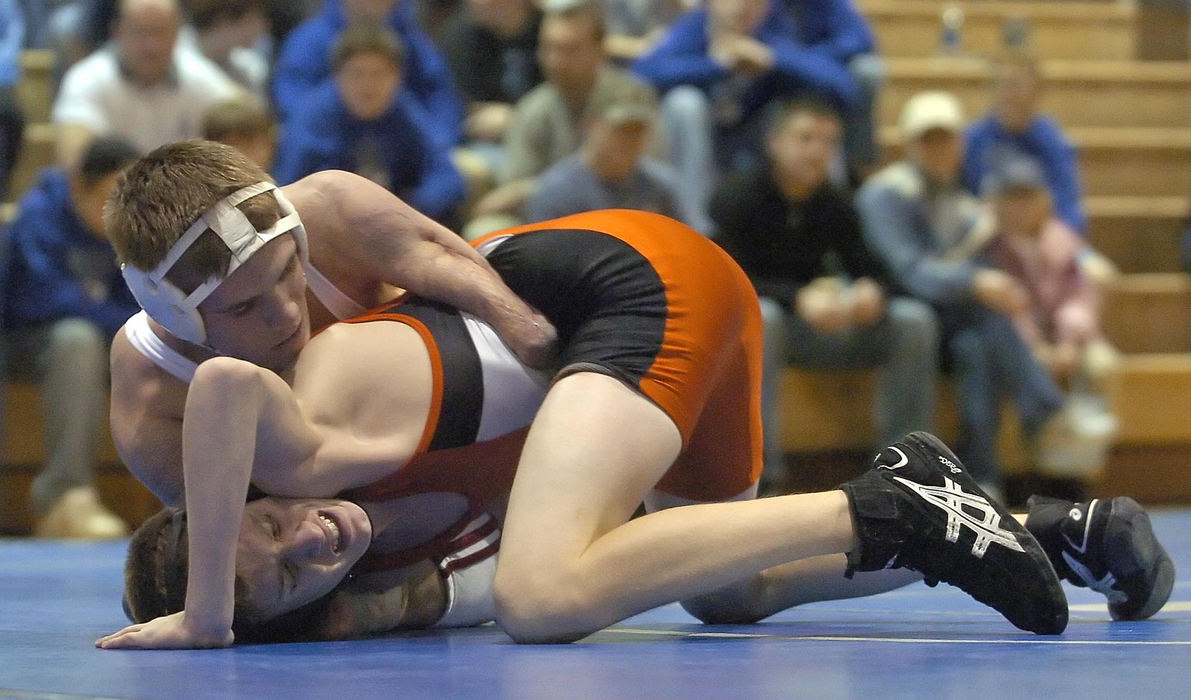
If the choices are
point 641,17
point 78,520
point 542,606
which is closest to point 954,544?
point 542,606

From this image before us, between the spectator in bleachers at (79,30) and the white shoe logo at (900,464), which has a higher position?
the spectator in bleachers at (79,30)

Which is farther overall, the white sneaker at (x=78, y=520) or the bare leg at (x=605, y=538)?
the white sneaker at (x=78, y=520)

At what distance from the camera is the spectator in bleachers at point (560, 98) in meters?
6.12

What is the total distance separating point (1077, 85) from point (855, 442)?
295 centimetres

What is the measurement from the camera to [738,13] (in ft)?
21.6

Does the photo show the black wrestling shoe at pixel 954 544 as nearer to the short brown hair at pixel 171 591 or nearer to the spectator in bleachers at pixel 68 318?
the short brown hair at pixel 171 591

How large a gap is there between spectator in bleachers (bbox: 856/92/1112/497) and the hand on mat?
13.1ft

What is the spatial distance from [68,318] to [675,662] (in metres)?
3.57

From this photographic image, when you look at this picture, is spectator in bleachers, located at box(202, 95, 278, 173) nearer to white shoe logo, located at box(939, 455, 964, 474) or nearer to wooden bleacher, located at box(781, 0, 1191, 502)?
wooden bleacher, located at box(781, 0, 1191, 502)

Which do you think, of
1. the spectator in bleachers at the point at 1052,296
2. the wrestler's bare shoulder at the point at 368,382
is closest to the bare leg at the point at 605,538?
the wrestler's bare shoulder at the point at 368,382

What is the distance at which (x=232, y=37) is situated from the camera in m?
6.48

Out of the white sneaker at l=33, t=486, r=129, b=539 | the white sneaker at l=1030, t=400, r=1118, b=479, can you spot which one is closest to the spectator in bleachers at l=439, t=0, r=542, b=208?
the white sneaker at l=33, t=486, r=129, b=539

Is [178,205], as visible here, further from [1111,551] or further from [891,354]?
[891,354]

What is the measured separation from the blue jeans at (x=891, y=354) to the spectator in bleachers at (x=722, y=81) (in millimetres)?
663
